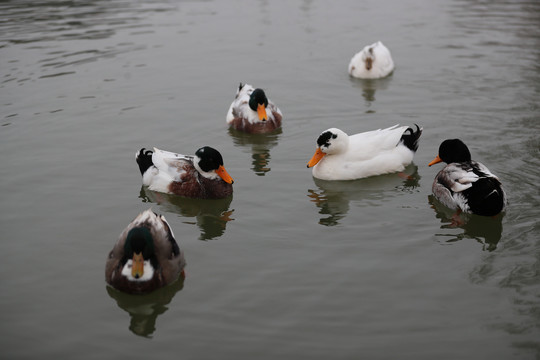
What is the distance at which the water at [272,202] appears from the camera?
259 inches

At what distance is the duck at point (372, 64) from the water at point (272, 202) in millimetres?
316

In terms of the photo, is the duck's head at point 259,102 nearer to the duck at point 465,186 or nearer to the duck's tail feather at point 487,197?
the duck at point 465,186

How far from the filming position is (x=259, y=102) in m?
12.0

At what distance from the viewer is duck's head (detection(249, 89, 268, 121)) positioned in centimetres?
1191

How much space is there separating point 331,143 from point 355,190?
79 centimetres

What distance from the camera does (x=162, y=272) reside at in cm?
729

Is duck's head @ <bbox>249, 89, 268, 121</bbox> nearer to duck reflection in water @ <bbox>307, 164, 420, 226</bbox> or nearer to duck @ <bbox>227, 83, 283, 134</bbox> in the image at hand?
duck @ <bbox>227, 83, 283, 134</bbox>

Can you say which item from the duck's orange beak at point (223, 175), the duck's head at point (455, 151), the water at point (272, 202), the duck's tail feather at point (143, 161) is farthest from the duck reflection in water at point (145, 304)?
the duck's head at point (455, 151)

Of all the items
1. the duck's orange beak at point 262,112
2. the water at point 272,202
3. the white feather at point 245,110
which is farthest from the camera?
the white feather at point 245,110

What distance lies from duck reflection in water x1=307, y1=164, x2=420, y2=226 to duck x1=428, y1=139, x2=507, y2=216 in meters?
0.63

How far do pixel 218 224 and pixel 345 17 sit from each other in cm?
1204

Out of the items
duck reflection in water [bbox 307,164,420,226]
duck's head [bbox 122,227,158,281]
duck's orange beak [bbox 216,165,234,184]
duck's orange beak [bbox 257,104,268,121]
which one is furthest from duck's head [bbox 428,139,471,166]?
duck's head [bbox 122,227,158,281]

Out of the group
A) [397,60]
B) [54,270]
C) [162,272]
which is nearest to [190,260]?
[162,272]

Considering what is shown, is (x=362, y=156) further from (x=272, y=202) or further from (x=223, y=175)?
(x=223, y=175)
